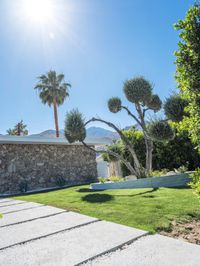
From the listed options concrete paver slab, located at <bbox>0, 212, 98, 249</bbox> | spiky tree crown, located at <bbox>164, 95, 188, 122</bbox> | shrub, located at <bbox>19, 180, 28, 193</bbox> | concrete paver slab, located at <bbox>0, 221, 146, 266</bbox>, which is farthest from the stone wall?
concrete paver slab, located at <bbox>0, 221, 146, 266</bbox>

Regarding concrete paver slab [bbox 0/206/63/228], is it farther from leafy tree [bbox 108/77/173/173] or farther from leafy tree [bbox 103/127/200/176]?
leafy tree [bbox 103/127/200/176]

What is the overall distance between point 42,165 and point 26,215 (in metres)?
9.17

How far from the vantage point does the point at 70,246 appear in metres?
3.41

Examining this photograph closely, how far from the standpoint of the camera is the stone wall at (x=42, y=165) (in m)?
13.1

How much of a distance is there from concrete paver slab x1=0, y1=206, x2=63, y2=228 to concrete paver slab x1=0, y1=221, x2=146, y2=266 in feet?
5.00

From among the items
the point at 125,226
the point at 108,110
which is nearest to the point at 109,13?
the point at 108,110

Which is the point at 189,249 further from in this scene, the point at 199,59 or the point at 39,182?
the point at 39,182

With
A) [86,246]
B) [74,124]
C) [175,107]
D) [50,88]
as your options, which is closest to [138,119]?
[175,107]

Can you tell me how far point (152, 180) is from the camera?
9.19 m

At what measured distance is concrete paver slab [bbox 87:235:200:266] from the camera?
8.98ft

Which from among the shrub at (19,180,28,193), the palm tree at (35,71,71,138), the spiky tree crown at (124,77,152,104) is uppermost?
the palm tree at (35,71,71,138)

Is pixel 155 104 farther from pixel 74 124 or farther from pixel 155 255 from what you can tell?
pixel 155 255

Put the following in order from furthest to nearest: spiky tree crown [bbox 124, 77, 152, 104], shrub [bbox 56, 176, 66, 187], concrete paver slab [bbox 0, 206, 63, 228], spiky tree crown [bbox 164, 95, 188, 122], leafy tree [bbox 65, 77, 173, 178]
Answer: shrub [bbox 56, 176, 66, 187] → spiky tree crown [bbox 124, 77, 152, 104] → leafy tree [bbox 65, 77, 173, 178] → spiky tree crown [bbox 164, 95, 188, 122] → concrete paver slab [bbox 0, 206, 63, 228]

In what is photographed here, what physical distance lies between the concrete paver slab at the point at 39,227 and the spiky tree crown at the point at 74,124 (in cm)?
551
